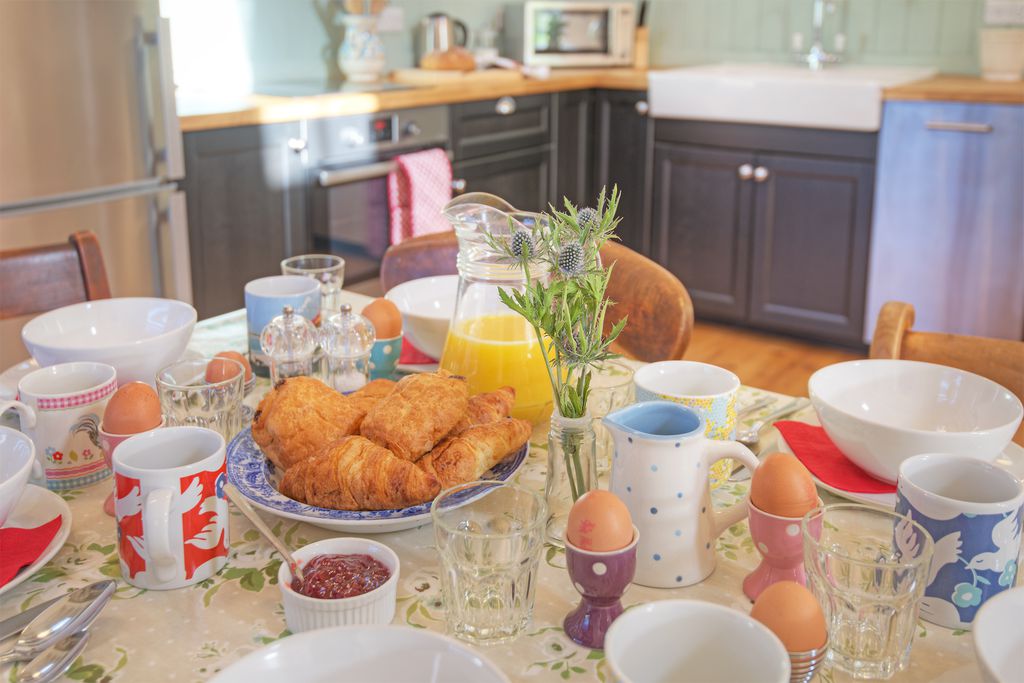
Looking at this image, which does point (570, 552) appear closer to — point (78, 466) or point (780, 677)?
point (780, 677)

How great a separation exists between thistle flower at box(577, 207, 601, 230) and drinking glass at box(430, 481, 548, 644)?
0.22m

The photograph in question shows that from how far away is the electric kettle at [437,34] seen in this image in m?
3.65

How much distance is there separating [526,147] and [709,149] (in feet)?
2.14

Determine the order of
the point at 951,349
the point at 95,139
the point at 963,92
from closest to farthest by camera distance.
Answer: the point at 951,349, the point at 95,139, the point at 963,92

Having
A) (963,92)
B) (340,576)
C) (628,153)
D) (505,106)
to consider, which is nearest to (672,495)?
(340,576)

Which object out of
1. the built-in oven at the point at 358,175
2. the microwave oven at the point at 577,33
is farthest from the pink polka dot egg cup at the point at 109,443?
the microwave oven at the point at 577,33

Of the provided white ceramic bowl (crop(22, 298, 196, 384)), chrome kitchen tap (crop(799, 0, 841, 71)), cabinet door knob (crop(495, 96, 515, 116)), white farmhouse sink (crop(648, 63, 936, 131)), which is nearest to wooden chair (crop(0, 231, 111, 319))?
white ceramic bowl (crop(22, 298, 196, 384))

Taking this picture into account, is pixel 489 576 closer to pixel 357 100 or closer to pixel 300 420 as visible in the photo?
pixel 300 420

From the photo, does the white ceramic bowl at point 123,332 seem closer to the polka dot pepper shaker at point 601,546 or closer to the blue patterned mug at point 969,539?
the polka dot pepper shaker at point 601,546

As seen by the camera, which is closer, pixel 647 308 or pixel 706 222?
pixel 647 308

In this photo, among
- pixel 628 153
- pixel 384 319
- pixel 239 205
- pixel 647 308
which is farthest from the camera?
pixel 628 153

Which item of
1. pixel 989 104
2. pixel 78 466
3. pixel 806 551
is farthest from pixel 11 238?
pixel 989 104

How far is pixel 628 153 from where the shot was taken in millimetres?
3807

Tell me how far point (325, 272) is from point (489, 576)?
762 mm
